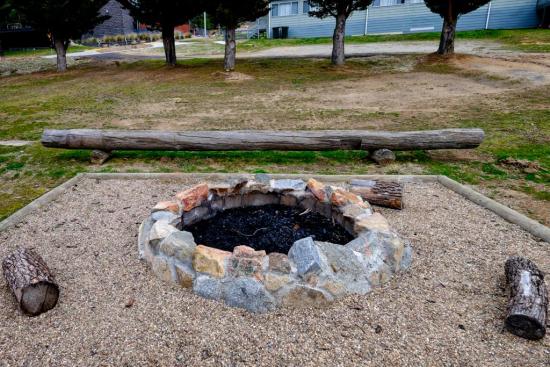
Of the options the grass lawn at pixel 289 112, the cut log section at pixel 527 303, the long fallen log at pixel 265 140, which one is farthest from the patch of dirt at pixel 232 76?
the cut log section at pixel 527 303

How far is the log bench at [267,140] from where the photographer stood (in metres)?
7.14

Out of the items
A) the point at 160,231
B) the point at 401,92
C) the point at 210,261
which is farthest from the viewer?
the point at 401,92

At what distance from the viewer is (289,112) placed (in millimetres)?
11359

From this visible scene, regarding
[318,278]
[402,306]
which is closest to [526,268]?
[402,306]

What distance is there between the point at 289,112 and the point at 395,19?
2403cm

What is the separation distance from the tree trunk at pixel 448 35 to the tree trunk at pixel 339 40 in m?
4.35

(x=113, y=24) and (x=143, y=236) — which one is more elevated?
(x=113, y=24)

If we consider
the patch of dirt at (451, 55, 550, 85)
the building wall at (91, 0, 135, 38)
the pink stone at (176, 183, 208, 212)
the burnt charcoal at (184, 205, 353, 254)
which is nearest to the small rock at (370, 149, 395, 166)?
the burnt charcoal at (184, 205, 353, 254)

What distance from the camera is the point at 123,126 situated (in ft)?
33.3

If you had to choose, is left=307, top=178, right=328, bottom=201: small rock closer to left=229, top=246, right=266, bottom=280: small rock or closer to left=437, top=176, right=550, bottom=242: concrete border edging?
left=229, top=246, right=266, bottom=280: small rock

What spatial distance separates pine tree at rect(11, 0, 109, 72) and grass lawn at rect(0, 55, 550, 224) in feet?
6.11

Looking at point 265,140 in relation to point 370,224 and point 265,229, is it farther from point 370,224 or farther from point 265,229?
point 370,224

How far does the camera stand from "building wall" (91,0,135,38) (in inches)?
1724

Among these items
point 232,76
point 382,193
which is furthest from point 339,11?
point 382,193
